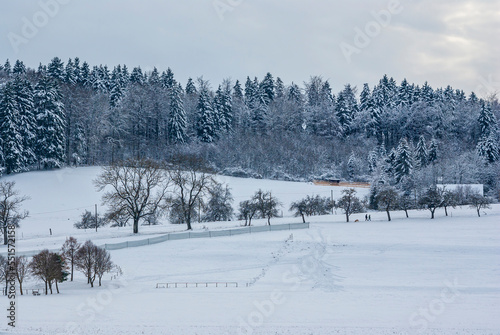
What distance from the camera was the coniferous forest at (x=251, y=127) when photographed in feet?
259

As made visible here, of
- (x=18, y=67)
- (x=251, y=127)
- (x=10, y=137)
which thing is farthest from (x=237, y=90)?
(x=10, y=137)

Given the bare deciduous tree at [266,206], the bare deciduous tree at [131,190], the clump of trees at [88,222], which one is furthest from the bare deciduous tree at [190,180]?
the clump of trees at [88,222]

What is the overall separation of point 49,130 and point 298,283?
5945 centimetres

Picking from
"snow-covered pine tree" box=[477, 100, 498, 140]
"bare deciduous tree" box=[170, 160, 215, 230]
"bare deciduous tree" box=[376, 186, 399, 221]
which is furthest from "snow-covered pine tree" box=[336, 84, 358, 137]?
"bare deciduous tree" box=[170, 160, 215, 230]

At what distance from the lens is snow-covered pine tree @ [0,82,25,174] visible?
72.4m

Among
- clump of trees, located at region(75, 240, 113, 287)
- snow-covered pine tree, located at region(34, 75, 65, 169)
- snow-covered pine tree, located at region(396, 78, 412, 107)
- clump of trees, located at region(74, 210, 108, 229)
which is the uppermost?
snow-covered pine tree, located at region(396, 78, 412, 107)

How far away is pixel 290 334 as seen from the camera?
24.2 metres

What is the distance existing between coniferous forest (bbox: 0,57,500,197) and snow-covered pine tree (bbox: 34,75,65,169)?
0.21m

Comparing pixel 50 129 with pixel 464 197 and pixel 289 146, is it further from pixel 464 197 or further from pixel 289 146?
pixel 464 197

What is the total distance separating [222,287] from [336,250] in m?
14.5

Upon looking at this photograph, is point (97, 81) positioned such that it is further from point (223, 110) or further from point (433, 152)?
point (433, 152)

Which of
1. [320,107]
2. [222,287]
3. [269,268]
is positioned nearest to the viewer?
[222,287]

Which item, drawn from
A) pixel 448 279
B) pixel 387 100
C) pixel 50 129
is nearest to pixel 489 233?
pixel 448 279

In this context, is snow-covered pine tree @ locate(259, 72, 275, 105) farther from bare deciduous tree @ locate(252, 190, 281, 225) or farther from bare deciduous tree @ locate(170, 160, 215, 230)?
bare deciduous tree @ locate(170, 160, 215, 230)
